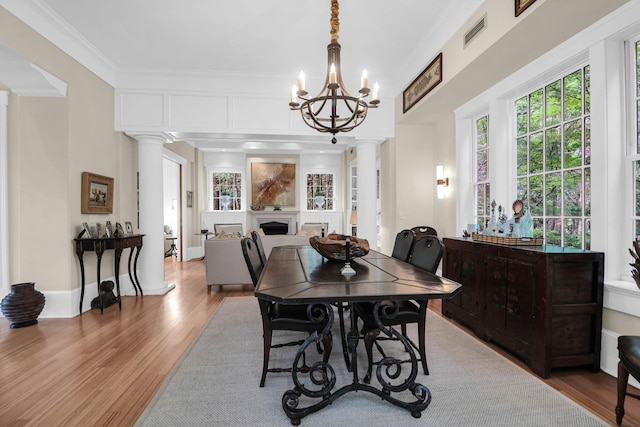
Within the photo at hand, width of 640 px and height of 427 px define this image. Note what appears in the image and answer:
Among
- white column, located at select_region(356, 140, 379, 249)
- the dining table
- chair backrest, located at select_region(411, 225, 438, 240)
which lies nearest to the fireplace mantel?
white column, located at select_region(356, 140, 379, 249)

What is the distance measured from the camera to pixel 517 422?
1.74 metres

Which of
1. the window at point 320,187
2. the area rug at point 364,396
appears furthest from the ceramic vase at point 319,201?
the area rug at point 364,396

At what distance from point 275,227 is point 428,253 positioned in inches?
268

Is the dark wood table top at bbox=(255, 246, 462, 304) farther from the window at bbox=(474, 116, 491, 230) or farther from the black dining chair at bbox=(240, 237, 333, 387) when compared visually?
the window at bbox=(474, 116, 491, 230)

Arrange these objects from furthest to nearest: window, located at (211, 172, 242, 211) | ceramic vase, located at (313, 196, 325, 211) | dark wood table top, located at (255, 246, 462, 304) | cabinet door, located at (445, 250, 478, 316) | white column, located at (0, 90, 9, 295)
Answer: ceramic vase, located at (313, 196, 325, 211), window, located at (211, 172, 242, 211), white column, located at (0, 90, 9, 295), cabinet door, located at (445, 250, 478, 316), dark wood table top, located at (255, 246, 462, 304)

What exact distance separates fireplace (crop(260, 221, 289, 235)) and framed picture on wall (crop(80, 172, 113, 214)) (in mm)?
4718

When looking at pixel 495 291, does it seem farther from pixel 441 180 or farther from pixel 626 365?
pixel 441 180

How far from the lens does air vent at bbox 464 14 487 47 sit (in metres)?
2.71

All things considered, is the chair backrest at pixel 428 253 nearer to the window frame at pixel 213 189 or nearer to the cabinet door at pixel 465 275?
the cabinet door at pixel 465 275

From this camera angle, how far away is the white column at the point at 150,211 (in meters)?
4.62

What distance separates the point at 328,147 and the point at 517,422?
7.45 m

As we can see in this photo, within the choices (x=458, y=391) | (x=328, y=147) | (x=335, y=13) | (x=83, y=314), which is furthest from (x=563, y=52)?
(x=328, y=147)

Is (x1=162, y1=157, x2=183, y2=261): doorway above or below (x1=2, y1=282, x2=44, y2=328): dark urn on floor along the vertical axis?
above

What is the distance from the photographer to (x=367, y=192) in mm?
→ 5023
